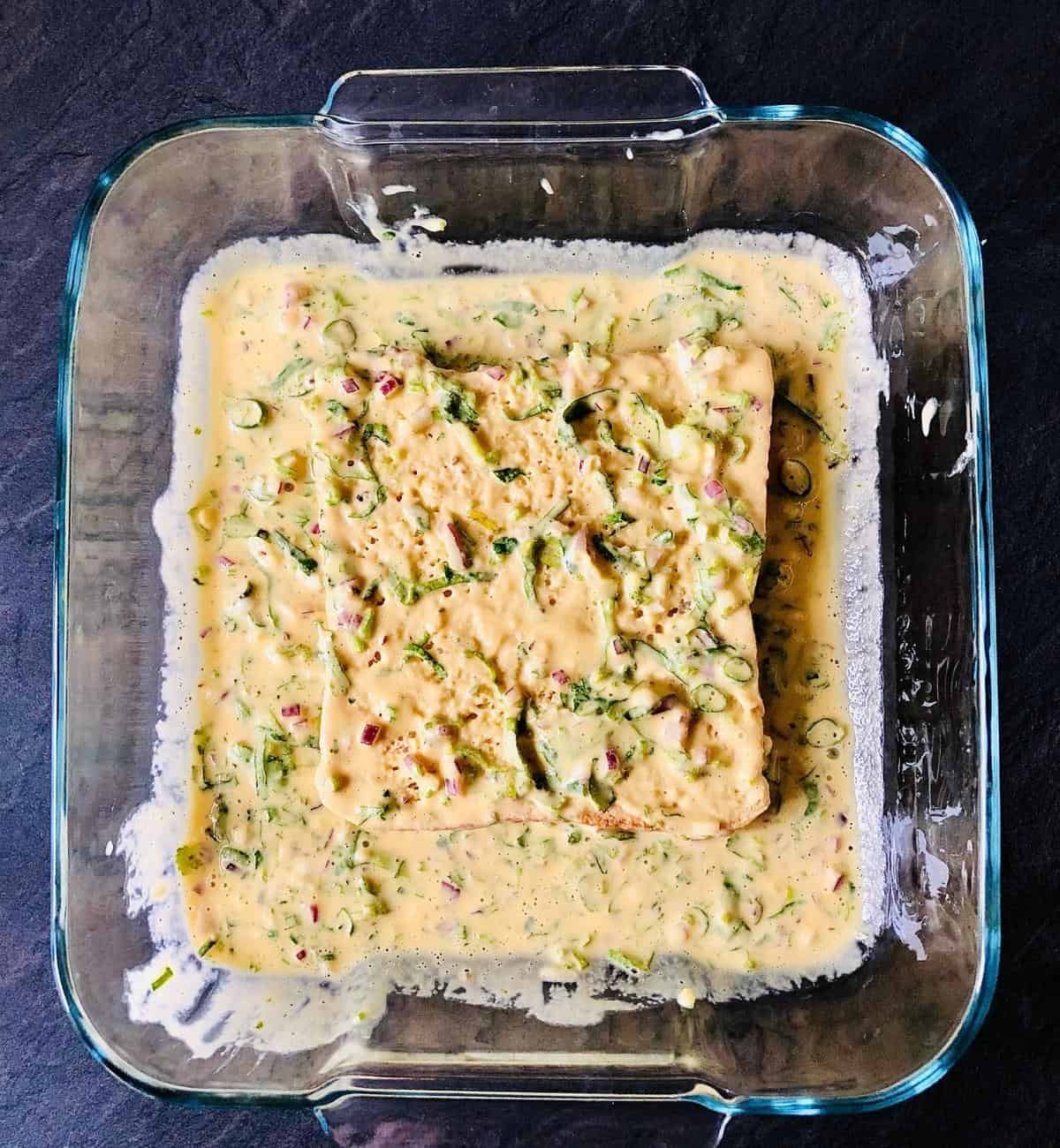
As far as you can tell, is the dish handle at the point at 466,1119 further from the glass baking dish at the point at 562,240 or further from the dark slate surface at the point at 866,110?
the dark slate surface at the point at 866,110

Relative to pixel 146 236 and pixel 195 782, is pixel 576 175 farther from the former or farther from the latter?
pixel 195 782

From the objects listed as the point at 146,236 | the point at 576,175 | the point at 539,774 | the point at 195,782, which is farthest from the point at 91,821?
the point at 576,175

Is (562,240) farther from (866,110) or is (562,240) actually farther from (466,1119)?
(466,1119)

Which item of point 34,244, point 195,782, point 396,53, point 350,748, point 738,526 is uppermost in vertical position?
point 396,53

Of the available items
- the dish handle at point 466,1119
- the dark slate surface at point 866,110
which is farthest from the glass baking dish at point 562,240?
the dark slate surface at point 866,110

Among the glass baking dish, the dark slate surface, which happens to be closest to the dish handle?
the glass baking dish

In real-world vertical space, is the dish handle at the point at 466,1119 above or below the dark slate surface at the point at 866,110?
below

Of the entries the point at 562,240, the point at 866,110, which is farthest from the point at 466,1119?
the point at 866,110

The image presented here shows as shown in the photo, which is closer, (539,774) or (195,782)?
(539,774)
